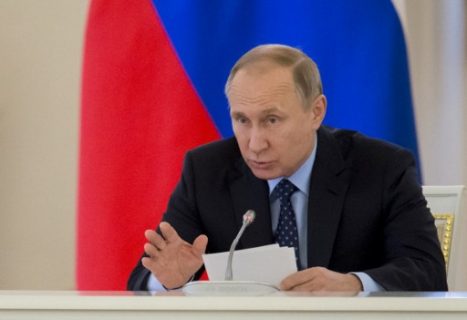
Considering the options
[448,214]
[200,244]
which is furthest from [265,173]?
[448,214]

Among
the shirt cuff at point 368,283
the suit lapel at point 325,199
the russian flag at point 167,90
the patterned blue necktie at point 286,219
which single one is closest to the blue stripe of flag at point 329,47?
the russian flag at point 167,90

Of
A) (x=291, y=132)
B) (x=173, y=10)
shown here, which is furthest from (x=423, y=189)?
(x=173, y=10)

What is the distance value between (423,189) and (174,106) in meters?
1.04

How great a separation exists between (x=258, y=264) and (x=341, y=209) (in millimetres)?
570

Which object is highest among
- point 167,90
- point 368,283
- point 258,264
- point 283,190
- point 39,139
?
point 167,90

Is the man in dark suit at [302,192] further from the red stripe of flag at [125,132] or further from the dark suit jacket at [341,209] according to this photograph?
the red stripe of flag at [125,132]

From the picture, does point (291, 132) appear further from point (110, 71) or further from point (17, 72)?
point (17, 72)

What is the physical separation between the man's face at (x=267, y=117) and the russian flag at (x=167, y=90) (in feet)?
2.80

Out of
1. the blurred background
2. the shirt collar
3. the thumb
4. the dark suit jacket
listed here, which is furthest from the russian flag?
the thumb

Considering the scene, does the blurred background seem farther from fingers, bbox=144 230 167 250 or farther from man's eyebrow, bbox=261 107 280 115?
fingers, bbox=144 230 167 250

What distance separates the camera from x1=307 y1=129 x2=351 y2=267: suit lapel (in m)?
2.75

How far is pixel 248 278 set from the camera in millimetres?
2340

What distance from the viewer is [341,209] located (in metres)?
2.80

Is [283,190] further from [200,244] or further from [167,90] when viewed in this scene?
[167,90]
